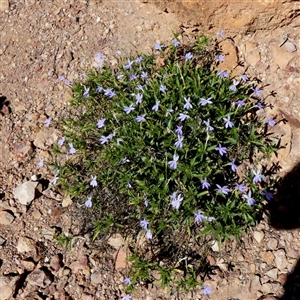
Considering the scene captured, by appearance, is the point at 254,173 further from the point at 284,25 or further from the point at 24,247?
the point at 24,247

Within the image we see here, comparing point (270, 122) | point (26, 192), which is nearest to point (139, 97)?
point (270, 122)

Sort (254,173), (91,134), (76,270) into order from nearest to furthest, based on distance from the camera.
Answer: (254,173), (76,270), (91,134)

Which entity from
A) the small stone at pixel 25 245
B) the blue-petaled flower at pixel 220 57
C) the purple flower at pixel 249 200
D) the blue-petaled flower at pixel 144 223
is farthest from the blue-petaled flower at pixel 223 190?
the small stone at pixel 25 245

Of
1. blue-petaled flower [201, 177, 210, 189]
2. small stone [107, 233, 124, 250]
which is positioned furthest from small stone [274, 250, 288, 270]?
small stone [107, 233, 124, 250]

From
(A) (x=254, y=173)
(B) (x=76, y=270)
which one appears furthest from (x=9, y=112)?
(A) (x=254, y=173)

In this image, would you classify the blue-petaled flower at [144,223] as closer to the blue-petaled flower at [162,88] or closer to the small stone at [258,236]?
the small stone at [258,236]

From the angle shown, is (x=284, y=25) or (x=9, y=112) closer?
(x=284, y=25)

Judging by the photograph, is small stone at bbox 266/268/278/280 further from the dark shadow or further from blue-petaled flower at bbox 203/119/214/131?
blue-petaled flower at bbox 203/119/214/131

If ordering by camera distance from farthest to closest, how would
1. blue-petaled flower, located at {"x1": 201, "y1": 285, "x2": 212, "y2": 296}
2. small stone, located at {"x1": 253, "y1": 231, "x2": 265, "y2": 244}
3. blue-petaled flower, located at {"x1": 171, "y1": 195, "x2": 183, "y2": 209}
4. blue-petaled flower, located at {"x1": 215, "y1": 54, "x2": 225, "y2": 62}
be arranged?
1. blue-petaled flower, located at {"x1": 215, "y1": 54, "x2": 225, "y2": 62}
2. small stone, located at {"x1": 253, "y1": 231, "x2": 265, "y2": 244}
3. blue-petaled flower, located at {"x1": 201, "y1": 285, "x2": 212, "y2": 296}
4. blue-petaled flower, located at {"x1": 171, "y1": 195, "x2": 183, "y2": 209}
